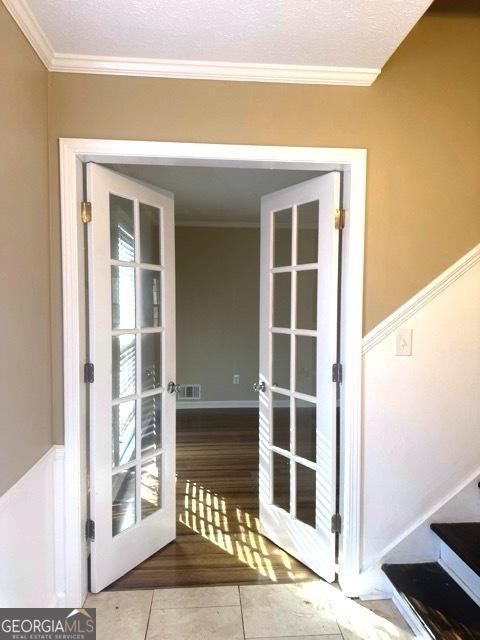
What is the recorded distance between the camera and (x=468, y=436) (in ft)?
6.49

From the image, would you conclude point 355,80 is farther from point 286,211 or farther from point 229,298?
point 229,298

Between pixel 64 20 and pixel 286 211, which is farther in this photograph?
pixel 286 211

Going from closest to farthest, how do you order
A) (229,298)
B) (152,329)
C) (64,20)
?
(64,20), (152,329), (229,298)

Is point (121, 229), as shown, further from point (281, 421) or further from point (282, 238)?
point (281, 421)

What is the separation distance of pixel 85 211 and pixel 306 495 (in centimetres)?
181

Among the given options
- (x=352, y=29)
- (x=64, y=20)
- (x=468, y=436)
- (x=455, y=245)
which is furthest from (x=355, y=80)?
(x=468, y=436)

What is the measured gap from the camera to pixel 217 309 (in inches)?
216

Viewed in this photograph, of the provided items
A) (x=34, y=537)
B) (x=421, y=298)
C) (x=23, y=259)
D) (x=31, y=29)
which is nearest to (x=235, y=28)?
(x=31, y=29)

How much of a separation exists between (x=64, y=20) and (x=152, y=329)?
4.43 ft

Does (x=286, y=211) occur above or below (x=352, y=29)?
below

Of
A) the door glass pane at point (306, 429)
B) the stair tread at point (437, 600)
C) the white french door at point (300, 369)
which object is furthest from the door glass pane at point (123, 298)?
the stair tread at point (437, 600)

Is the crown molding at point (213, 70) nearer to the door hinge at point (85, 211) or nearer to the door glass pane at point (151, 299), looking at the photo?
the door hinge at point (85, 211)

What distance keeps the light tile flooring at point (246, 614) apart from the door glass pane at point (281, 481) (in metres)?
0.41

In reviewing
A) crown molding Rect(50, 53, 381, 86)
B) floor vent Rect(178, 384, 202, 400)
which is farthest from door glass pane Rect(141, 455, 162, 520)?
floor vent Rect(178, 384, 202, 400)
